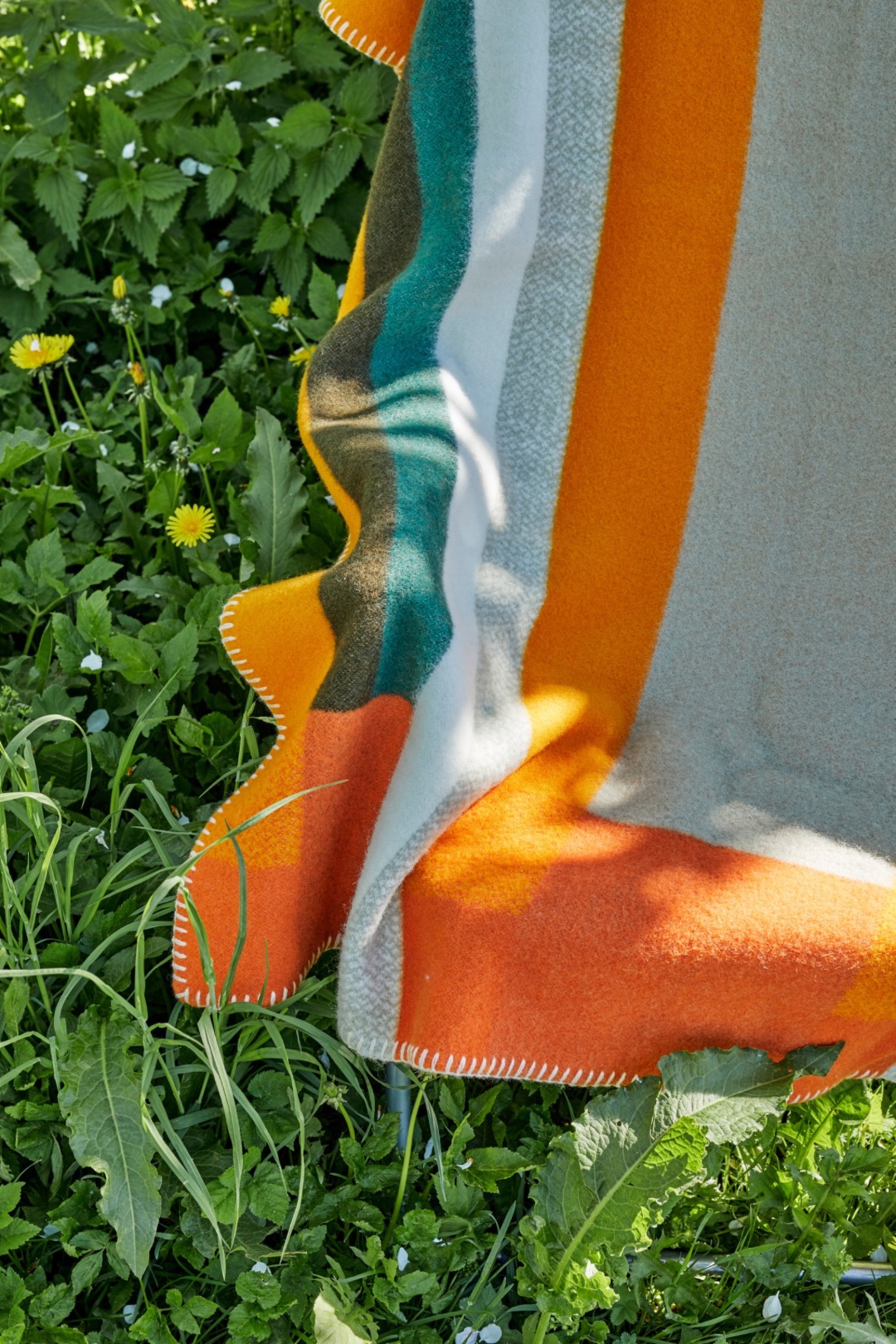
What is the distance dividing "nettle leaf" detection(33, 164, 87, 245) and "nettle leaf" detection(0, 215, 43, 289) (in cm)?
6

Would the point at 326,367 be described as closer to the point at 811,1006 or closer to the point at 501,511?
the point at 501,511

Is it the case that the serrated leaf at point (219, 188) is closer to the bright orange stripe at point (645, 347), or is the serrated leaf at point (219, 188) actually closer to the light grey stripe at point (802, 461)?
the bright orange stripe at point (645, 347)

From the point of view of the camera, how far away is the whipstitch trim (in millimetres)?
1405

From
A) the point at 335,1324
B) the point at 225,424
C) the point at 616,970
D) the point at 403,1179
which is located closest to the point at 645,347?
the point at 225,424

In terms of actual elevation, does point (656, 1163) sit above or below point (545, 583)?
below

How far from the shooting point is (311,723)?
3.88 ft

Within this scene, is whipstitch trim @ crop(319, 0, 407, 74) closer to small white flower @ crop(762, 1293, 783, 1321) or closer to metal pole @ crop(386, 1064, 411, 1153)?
metal pole @ crop(386, 1064, 411, 1153)

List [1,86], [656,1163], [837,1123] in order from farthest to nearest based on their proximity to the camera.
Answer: [1,86] → [837,1123] → [656,1163]

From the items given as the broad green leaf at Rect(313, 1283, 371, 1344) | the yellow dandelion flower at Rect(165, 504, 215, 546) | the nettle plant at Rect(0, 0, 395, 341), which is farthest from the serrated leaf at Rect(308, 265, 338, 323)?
the broad green leaf at Rect(313, 1283, 371, 1344)

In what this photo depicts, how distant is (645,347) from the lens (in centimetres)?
142

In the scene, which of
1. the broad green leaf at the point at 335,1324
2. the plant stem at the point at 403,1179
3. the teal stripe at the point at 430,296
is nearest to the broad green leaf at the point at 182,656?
the teal stripe at the point at 430,296

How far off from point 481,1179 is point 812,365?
0.98 metres

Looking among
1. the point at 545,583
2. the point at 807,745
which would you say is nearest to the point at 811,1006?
the point at 807,745

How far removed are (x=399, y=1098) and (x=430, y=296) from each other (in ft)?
2.80
